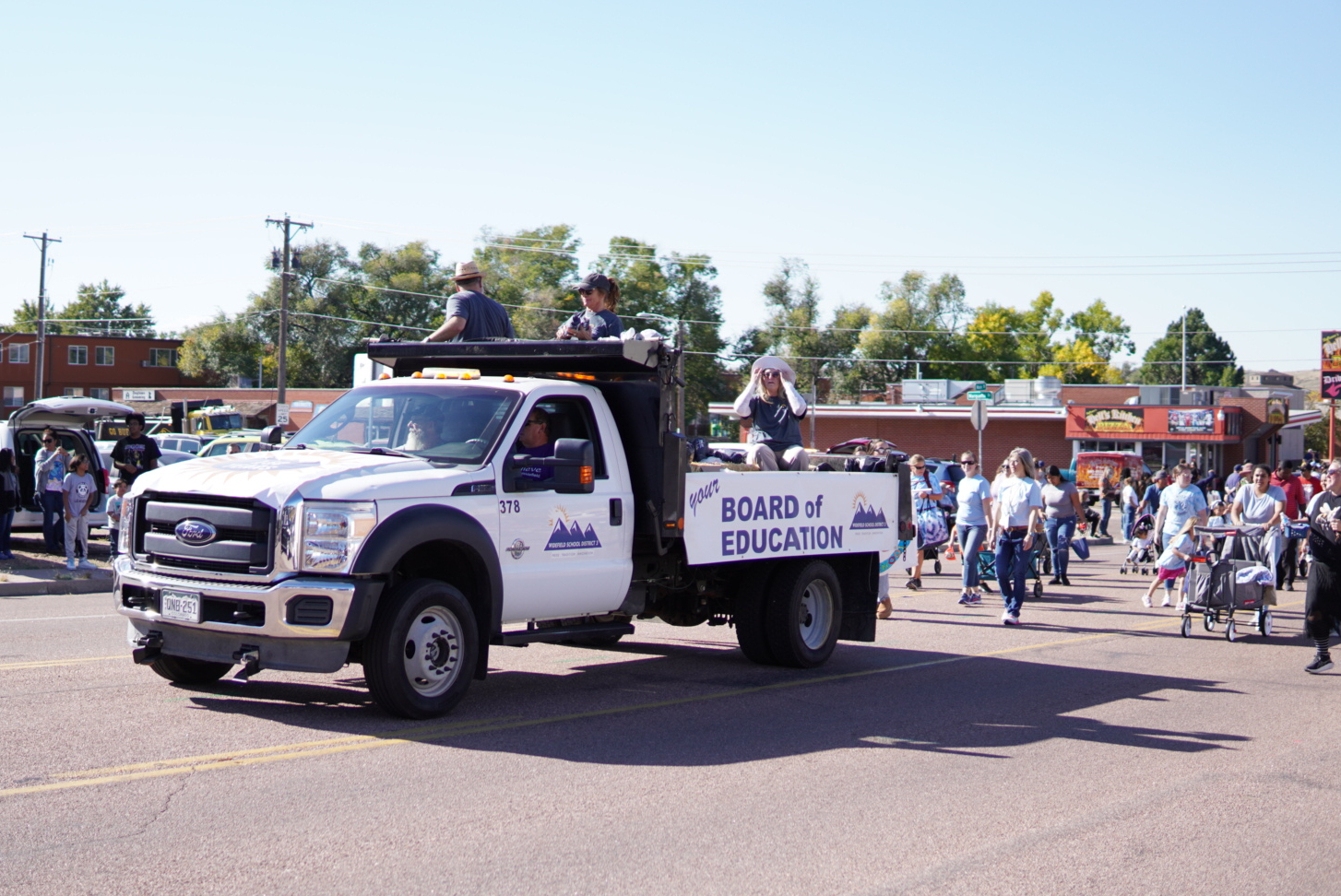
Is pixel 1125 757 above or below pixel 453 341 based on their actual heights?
below

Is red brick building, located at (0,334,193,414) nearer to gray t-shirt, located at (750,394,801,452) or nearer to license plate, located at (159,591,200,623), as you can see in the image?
gray t-shirt, located at (750,394,801,452)

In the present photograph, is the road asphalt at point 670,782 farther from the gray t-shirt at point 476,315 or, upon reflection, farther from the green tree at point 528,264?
the green tree at point 528,264

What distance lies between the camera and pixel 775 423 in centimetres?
1138

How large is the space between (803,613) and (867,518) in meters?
1.04

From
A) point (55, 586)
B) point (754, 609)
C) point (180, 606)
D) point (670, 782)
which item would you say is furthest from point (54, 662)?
point (55, 586)

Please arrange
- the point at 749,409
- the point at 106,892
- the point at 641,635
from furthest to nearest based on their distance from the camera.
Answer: the point at 641,635 → the point at 749,409 → the point at 106,892

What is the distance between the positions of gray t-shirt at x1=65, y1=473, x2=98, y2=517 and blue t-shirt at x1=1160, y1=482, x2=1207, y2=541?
14.5 meters

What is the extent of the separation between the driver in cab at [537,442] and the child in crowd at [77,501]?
11970mm

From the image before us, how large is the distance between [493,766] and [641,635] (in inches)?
238

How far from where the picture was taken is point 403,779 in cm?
660

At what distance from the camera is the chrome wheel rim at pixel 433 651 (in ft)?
25.8

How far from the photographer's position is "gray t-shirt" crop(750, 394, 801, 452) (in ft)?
37.3

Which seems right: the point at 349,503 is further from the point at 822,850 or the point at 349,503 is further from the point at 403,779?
the point at 822,850

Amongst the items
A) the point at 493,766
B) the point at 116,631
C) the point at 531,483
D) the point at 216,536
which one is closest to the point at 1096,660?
the point at 531,483
